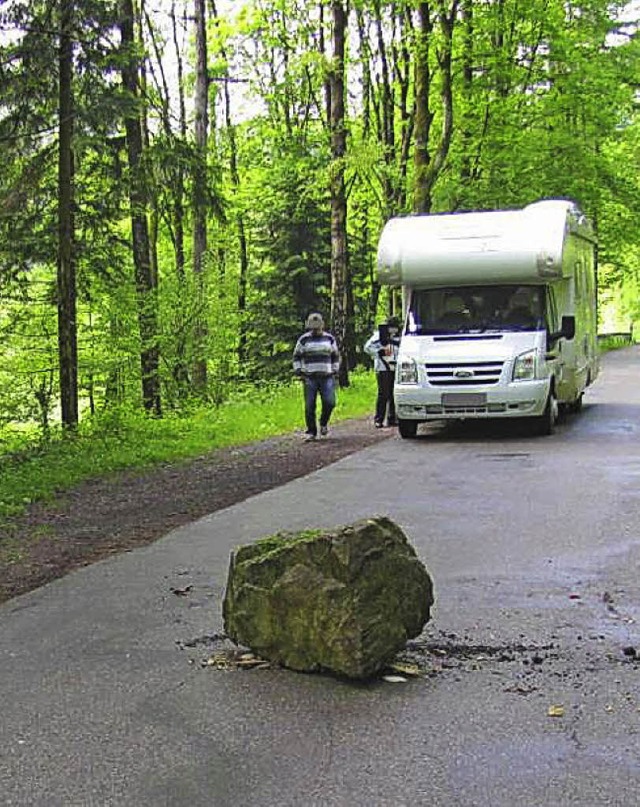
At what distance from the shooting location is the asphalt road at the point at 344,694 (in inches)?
161

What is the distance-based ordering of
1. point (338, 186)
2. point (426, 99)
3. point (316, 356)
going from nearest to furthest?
point (316, 356), point (338, 186), point (426, 99)

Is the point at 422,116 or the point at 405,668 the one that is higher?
the point at 422,116

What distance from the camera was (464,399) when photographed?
15836 mm

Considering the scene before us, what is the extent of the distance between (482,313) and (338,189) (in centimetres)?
976

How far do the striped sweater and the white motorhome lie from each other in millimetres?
1033

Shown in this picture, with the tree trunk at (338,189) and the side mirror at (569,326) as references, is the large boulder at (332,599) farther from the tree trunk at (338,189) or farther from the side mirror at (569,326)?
the tree trunk at (338,189)

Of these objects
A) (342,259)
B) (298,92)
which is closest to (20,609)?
(342,259)

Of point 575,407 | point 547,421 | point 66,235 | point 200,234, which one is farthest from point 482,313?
point 200,234

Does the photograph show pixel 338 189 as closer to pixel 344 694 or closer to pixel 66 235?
pixel 66 235

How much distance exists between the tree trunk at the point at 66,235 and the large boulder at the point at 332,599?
11.7 metres

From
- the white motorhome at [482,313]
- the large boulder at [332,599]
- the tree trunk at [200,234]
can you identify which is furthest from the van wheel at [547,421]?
the large boulder at [332,599]

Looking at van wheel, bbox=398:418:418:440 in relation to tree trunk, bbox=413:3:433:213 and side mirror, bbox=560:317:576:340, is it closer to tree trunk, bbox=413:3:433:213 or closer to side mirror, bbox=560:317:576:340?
side mirror, bbox=560:317:576:340

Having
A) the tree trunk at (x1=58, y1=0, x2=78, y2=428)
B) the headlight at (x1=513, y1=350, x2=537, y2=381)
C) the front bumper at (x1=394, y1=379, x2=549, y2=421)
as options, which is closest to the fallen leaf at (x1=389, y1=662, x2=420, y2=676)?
the front bumper at (x1=394, y1=379, x2=549, y2=421)

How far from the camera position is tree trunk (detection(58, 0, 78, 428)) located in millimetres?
16594
